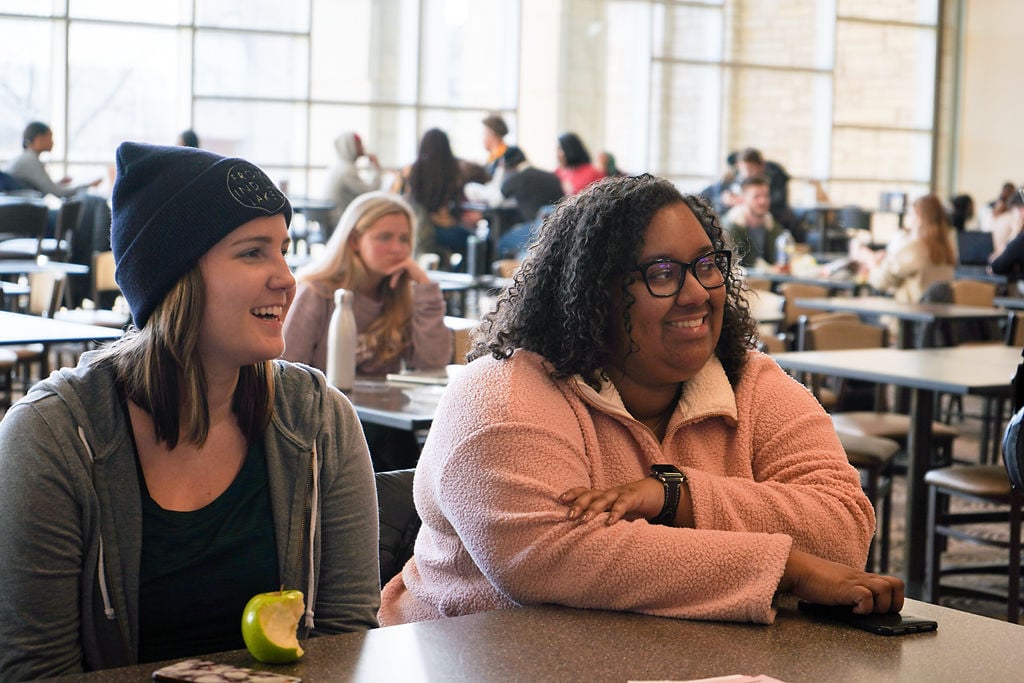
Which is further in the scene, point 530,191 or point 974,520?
point 530,191

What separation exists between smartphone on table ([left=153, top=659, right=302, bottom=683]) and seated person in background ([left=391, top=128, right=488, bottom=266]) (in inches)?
293

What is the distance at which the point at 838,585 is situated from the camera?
5.11 ft

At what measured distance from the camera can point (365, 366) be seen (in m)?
3.91

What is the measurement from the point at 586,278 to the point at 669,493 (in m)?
0.33

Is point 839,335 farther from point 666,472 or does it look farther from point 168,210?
point 168,210

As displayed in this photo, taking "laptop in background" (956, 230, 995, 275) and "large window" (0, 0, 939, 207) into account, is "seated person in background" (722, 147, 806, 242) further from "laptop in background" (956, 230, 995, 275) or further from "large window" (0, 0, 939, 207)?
"large window" (0, 0, 939, 207)

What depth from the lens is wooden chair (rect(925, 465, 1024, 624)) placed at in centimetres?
370

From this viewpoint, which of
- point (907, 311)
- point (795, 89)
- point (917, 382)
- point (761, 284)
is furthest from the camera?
point (795, 89)

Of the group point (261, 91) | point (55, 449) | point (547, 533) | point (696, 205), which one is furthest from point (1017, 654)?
point (261, 91)

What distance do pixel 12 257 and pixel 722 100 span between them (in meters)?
8.85

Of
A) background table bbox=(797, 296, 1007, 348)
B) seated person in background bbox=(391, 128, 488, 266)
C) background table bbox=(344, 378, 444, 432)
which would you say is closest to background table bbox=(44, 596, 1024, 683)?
background table bbox=(344, 378, 444, 432)

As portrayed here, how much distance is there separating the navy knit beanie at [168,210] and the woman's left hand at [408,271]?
230 centimetres

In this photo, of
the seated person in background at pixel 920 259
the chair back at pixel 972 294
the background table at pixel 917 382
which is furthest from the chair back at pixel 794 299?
the background table at pixel 917 382

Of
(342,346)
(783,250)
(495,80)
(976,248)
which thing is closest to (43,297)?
(342,346)
